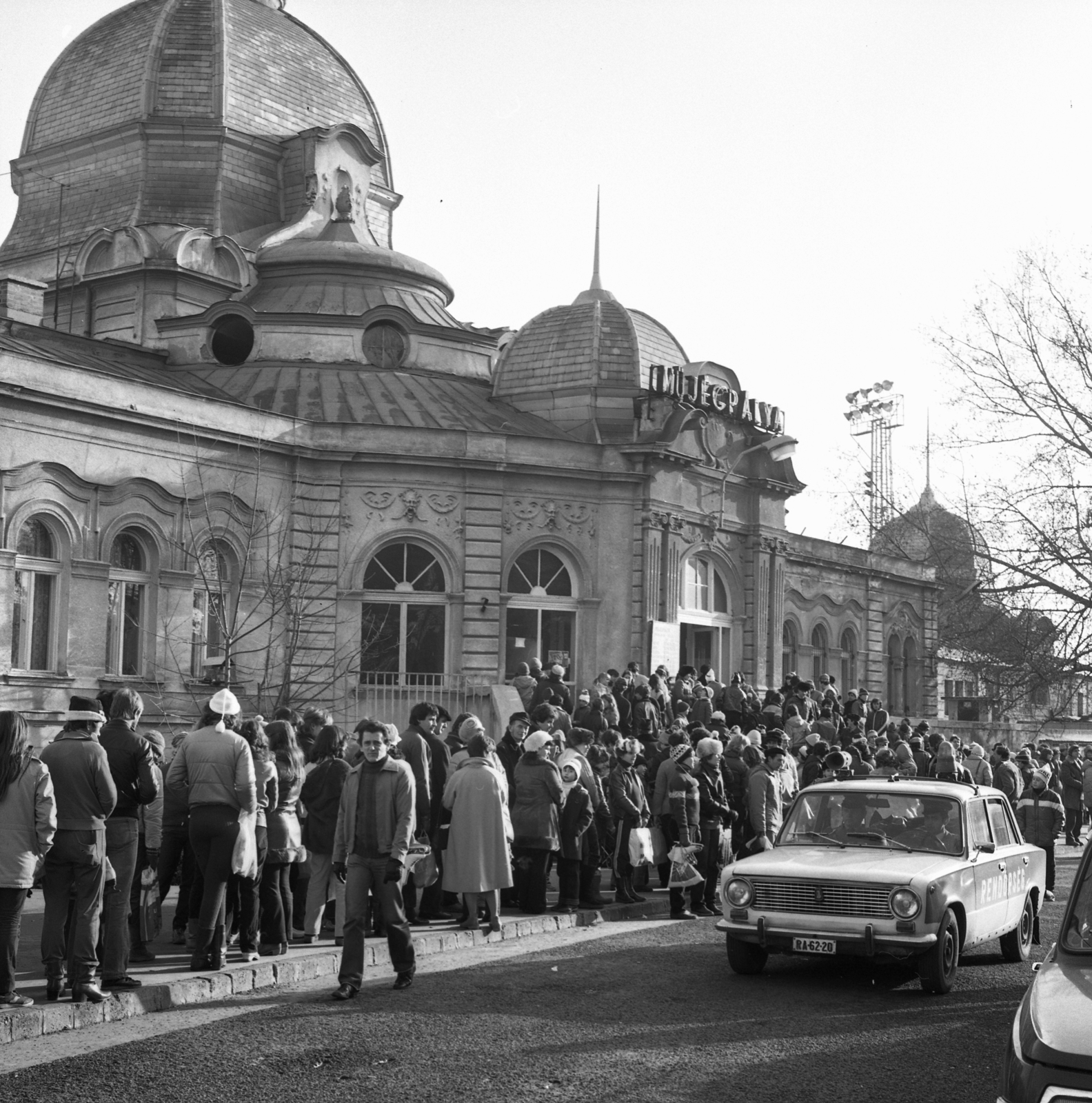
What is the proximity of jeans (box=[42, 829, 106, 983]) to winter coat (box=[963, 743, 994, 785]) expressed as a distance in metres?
15.7

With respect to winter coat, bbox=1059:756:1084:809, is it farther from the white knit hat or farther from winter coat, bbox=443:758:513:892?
the white knit hat

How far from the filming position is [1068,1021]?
6246 mm

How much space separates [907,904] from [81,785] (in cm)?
619

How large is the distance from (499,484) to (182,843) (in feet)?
72.6

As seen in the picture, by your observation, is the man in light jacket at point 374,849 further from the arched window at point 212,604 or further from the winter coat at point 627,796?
the arched window at point 212,604

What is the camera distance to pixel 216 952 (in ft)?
38.9

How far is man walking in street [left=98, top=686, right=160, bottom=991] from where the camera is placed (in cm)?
1104

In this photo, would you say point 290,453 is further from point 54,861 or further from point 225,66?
point 54,861

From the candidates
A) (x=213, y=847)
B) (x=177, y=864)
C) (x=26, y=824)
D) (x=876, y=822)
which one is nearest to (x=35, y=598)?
(x=177, y=864)

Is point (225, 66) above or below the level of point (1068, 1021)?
above

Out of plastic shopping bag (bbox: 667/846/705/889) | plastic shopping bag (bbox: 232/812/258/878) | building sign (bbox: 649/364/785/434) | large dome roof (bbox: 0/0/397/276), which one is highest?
large dome roof (bbox: 0/0/397/276)

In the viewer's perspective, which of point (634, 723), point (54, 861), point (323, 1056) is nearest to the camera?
point (323, 1056)

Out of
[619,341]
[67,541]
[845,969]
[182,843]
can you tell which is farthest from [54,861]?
[619,341]

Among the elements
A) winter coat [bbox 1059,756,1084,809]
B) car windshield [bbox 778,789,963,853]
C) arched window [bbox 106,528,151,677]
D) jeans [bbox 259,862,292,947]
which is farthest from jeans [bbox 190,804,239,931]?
winter coat [bbox 1059,756,1084,809]
